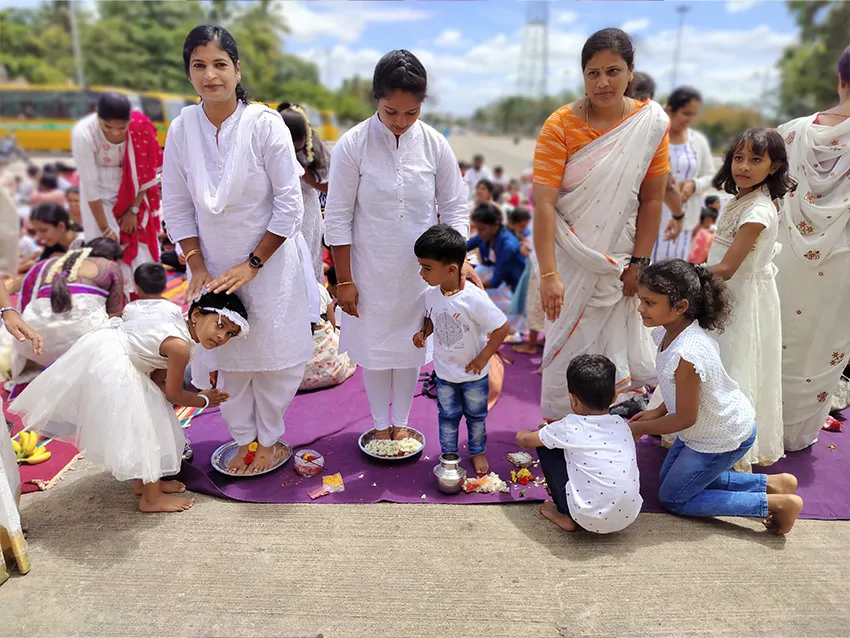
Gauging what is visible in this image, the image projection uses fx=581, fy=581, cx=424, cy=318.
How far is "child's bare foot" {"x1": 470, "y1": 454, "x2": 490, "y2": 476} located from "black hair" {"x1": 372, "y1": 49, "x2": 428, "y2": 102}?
177 centimetres

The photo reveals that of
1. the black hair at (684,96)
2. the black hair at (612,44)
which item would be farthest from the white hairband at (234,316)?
the black hair at (684,96)

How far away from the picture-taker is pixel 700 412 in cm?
255

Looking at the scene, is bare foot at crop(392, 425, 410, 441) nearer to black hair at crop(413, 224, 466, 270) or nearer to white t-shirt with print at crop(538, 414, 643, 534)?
white t-shirt with print at crop(538, 414, 643, 534)

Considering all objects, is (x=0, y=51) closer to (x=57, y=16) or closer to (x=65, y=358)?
(x=57, y=16)

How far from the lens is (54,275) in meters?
3.80

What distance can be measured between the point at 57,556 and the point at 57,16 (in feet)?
152

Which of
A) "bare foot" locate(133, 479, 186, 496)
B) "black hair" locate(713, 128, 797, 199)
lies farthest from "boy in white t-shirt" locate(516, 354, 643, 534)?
"bare foot" locate(133, 479, 186, 496)

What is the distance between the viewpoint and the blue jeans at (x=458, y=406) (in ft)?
9.36

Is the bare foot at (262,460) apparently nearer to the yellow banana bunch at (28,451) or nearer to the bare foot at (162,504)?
the bare foot at (162,504)

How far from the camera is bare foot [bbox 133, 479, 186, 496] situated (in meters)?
2.75

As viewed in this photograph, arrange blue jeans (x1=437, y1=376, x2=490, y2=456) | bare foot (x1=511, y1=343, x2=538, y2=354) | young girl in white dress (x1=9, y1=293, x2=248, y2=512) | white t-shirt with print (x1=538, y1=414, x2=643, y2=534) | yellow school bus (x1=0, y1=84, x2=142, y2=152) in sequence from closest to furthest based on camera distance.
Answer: white t-shirt with print (x1=538, y1=414, x2=643, y2=534), young girl in white dress (x1=9, y1=293, x2=248, y2=512), blue jeans (x1=437, y1=376, x2=490, y2=456), bare foot (x1=511, y1=343, x2=538, y2=354), yellow school bus (x1=0, y1=84, x2=142, y2=152)

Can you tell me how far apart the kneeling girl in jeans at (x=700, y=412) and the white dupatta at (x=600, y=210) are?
56cm

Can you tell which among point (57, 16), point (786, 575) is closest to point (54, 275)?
point (786, 575)

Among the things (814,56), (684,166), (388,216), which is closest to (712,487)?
(388,216)
